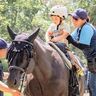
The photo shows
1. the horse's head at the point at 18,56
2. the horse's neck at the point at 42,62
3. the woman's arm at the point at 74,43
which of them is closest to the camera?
the horse's head at the point at 18,56

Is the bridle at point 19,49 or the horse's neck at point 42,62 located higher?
the bridle at point 19,49

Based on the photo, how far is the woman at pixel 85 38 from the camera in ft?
23.0

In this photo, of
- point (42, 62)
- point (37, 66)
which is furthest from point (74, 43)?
point (37, 66)

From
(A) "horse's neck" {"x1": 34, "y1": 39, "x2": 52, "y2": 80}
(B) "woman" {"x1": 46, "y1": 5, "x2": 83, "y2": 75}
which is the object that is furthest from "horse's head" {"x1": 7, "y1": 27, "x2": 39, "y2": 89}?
(B) "woman" {"x1": 46, "y1": 5, "x2": 83, "y2": 75}

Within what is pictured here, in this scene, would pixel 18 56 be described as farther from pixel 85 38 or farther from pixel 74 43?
pixel 85 38

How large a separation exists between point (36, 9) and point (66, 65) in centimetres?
3561

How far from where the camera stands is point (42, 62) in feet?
20.3

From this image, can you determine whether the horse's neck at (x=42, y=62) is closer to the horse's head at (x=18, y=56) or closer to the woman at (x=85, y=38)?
the horse's head at (x=18, y=56)

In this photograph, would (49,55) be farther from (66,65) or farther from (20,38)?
(20,38)

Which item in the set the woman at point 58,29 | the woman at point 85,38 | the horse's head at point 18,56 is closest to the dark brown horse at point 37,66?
the horse's head at point 18,56

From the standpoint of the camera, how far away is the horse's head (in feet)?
17.6

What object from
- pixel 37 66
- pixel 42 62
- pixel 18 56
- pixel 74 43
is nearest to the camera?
pixel 18 56

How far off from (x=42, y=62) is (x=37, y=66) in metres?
0.14

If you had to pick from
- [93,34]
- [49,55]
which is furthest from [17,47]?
[93,34]
